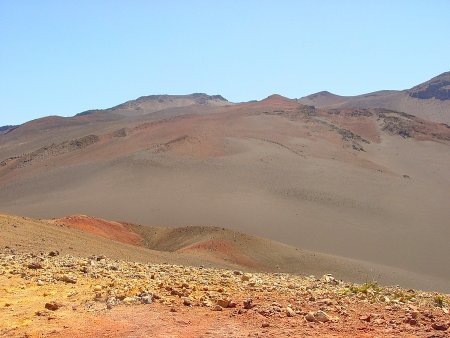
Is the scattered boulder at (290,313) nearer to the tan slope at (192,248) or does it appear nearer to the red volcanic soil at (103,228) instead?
the tan slope at (192,248)

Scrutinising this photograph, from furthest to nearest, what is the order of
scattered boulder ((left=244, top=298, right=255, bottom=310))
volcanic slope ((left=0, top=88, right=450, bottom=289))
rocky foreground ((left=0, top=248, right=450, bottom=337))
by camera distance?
volcanic slope ((left=0, top=88, right=450, bottom=289)) → scattered boulder ((left=244, top=298, right=255, bottom=310)) → rocky foreground ((left=0, top=248, right=450, bottom=337))

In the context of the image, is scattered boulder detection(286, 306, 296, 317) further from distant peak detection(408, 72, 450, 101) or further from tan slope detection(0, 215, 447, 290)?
distant peak detection(408, 72, 450, 101)

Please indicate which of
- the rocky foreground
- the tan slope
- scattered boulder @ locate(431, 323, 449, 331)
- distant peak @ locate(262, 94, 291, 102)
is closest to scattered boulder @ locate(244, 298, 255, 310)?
the rocky foreground

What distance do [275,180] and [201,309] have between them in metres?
41.2

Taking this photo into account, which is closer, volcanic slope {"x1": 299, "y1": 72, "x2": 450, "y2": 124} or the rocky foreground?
the rocky foreground

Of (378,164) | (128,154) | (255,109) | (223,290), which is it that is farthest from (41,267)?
(255,109)

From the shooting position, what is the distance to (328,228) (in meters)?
37.7

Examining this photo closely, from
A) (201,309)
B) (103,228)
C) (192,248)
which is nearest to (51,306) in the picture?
(201,309)

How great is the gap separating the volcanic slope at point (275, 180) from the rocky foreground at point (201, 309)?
1908 cm

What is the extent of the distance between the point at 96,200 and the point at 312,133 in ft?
104

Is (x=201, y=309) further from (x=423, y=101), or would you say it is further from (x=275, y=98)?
(x=423, y=101)

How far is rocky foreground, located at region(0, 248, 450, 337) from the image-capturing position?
6480mm

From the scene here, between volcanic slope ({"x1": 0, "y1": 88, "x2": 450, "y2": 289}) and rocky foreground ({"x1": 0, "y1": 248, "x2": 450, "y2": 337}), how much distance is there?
19.1m

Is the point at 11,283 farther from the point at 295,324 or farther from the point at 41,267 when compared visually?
the point at 295,324
